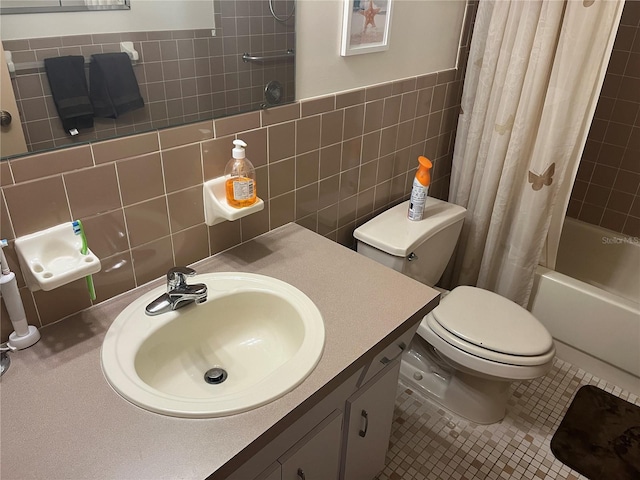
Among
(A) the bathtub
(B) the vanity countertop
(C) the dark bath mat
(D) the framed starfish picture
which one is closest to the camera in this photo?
(B) the vanity countertop

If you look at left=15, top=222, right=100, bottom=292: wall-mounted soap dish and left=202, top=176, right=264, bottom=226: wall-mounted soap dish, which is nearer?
left=15, top=222, right=100, bottom=292: wall-mounted soap dish

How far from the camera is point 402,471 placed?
1676 mm

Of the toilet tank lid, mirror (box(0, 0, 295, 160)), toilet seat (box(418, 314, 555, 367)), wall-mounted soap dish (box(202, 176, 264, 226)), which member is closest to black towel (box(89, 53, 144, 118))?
mirror (box(0, 0, 295, 160))

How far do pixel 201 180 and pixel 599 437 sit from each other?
1.70 metres

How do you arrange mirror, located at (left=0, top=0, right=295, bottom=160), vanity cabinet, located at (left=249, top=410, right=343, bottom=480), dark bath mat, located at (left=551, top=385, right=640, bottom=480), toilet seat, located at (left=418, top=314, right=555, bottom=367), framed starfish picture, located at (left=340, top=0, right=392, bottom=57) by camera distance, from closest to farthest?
mirror, located at (left=0, top=0, right=295, bottom=160)
vanity cabinet, located at (left=249, top=410, right=343, bottom=480)
framed starfish picture, located at (left=340, top=0, right=392, bottom=57)
toilet seat, located at (left=418, top=314, right=555, bottom=367)
dark bath mat, located at (left=551, top=385, right=640, bottom=480)

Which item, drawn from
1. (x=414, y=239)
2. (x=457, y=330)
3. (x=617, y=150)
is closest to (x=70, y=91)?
(x=414, y=239)

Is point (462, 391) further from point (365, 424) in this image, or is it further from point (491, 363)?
point (365, 424)

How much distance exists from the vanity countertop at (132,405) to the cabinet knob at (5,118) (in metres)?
0.43

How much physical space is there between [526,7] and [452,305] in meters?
1.05

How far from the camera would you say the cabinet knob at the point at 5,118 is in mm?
865

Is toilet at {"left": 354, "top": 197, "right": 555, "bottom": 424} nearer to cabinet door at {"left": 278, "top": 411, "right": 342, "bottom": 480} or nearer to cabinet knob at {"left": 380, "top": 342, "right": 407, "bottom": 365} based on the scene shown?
cabinet knob at {"left": 380, "top": 342, "right": 407, "bottom": 365}

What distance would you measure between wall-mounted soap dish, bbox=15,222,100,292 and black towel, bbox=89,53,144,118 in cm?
25

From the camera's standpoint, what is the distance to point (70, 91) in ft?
3.09

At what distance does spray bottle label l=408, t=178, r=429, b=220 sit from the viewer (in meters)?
1.73
